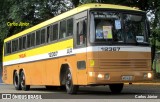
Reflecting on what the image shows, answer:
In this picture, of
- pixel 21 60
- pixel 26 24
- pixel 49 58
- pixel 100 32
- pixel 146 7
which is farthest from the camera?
pixel 26 24

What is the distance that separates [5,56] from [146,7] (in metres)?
10.7

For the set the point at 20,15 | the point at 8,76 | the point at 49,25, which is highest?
the point at 20,15

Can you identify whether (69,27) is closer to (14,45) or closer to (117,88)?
(117,88)

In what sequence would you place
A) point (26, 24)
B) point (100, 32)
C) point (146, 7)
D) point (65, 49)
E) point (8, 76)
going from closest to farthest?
point (100, 32), point (65, 49), point (8, 76), point (146, 7), point (26, 24)

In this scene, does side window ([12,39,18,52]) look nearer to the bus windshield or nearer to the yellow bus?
the yellow bus

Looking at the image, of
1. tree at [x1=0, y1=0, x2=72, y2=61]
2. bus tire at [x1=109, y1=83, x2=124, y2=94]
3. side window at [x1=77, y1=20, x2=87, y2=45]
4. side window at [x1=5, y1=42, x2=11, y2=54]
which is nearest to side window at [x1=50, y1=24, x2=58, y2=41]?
side window at [x1=77, y1=20, x2=87, y2=45]

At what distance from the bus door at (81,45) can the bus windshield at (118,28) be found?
1.46 feet

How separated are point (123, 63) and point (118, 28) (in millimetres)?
1290

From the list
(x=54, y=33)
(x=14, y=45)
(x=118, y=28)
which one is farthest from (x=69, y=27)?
(x=14, y=45)

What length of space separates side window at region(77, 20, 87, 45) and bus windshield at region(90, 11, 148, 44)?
386 mm

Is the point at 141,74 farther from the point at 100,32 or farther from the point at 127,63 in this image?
the point at 100,32

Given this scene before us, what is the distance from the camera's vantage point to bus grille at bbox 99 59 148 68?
15.7 m

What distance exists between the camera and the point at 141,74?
16.1 metres

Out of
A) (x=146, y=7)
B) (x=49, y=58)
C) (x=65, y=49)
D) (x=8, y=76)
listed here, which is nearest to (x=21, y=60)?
(x=8, y=76)
